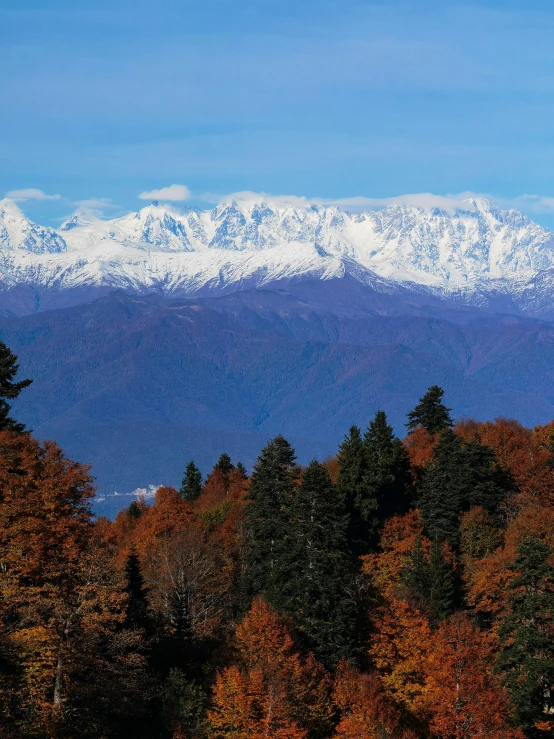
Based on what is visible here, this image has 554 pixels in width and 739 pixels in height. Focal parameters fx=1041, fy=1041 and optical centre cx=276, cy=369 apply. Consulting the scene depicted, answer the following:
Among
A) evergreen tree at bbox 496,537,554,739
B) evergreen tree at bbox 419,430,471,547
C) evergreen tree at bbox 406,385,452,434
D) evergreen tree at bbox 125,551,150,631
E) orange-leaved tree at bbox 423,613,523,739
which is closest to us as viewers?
orange-leaved tree at bbox 423,613,523,739

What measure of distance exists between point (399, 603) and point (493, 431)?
43567 millimetres

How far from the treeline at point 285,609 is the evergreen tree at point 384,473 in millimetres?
229

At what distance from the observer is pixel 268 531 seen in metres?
65.1

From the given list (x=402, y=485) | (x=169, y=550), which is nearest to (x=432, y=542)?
(x=402, y=485)

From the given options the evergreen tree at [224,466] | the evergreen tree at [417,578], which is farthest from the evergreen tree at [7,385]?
the evergreen tree at [224,466]

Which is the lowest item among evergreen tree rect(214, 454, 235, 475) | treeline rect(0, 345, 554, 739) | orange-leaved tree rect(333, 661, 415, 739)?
orange-leaved tree rect(333, 661, 415, 739)

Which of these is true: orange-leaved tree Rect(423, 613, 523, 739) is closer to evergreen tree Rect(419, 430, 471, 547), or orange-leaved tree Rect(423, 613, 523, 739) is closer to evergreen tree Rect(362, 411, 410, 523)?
evergreen tree Rect(419, 430, 471, 547)

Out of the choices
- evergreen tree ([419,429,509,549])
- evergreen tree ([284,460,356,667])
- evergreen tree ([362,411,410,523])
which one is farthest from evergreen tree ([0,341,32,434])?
evergreen tree ([419,429,509,549])

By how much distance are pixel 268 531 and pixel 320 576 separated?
30.7 ft

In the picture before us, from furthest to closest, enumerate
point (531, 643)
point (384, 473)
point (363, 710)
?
point (384, 473)
point (531, 643)
point (363, 710)

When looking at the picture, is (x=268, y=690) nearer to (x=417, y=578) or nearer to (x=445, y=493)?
(x=417, y=578)

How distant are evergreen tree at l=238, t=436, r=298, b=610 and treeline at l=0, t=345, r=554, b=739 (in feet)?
0.47

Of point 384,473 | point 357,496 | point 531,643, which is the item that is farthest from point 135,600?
point 384,473

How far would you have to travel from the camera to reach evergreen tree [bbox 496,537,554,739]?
49.2 m
